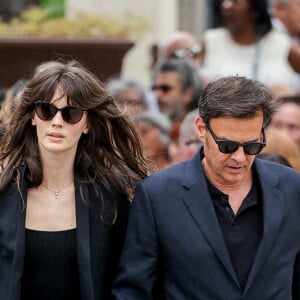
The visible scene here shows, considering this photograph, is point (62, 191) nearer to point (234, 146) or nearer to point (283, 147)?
point (234, 146)

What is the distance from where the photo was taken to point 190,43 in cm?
1225

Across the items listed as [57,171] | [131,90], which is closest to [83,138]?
[57,171]

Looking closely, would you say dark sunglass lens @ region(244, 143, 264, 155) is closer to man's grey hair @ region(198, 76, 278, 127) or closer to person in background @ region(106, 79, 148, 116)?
man's grey hair @ region(198, 76, 278, 127)

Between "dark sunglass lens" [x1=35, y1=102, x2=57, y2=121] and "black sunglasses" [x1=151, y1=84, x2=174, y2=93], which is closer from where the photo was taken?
"dark sunglass lens" [x1=35, y1=102, x2=57, y2=121]

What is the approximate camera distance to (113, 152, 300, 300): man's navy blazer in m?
5.82

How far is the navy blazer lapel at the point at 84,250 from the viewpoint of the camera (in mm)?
6098

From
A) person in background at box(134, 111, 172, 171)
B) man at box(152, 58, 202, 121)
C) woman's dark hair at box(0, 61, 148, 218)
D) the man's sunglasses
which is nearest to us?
woman's dark hair at box(0, 61, 148, 218)

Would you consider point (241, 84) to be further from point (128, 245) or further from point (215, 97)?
point (128, 245)

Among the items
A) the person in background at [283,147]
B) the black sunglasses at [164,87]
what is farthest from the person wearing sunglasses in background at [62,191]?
the black sunglasses at [164,87]

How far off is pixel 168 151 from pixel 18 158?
311 cm

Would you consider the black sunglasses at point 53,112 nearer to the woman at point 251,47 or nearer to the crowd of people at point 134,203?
the crowd of people at point 134,203

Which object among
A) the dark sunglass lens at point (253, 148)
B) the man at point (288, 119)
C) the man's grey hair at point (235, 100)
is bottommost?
the man at point (288, 119)

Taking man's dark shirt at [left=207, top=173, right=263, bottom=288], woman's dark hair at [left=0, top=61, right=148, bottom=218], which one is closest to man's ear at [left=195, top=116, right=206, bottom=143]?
man's dark shirt at [left=207, top=173, right=263, bottom=288]

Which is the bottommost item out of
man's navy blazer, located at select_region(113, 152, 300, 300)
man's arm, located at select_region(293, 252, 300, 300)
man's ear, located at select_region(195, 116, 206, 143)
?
man's arm, located at select_region(293, 252, 300, 300)
